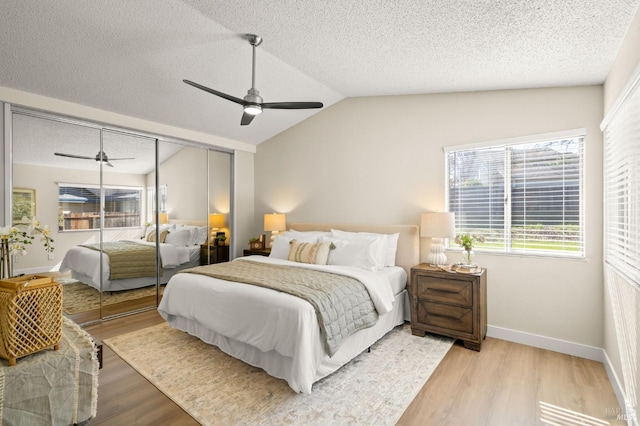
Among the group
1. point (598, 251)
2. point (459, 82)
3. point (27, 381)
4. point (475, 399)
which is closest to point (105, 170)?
point (27, 381)

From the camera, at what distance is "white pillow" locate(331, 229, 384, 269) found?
12.3 feet

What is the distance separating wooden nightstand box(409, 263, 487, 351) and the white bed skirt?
0.99 feet

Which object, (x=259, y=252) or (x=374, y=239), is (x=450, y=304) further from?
(x=259, y=252)

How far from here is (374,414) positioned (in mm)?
2141

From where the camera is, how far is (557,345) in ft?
10.2

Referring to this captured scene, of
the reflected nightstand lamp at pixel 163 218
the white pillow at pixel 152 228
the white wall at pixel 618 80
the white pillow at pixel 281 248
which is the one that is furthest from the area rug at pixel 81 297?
the white wall at pixel 618 80

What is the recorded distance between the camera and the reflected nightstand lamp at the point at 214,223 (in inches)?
200

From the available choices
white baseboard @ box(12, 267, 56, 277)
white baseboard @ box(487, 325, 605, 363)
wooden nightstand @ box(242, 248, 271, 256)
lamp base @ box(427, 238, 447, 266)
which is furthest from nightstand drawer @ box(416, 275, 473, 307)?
white baseboard @ box(12, 267, 56, 277)

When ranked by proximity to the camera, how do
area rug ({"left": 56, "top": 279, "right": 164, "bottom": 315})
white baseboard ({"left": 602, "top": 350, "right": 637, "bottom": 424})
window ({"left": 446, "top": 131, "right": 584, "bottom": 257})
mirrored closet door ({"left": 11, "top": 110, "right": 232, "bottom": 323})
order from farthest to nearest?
area rug ({"left": 56, "top": 279, "right": 164, "bottom": 315})
mirrored closet door ({"left": 11, "top": 110, "right": 232, "bottom": 323})
window ({"left": 446, "top": 131, "right": 584, "bottom": 257})
white baseboard ({"left": 602, "top": 350, "right": 637, "bottom": 424})

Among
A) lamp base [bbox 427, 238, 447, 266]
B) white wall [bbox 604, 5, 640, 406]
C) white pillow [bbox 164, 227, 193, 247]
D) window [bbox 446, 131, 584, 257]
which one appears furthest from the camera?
white pillow [bbox 164, 227, 193, 247]

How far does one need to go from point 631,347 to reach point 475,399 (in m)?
1.04

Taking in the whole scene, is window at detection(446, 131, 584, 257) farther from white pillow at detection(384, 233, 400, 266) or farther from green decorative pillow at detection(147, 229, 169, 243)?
green decorative pillow at detection(147, 229, 169, 243)

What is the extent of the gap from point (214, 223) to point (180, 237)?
0.59m

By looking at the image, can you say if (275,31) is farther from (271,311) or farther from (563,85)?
(563,85)
